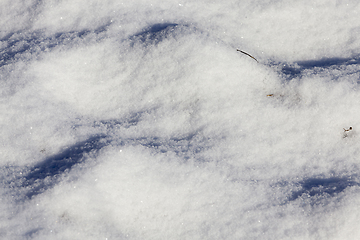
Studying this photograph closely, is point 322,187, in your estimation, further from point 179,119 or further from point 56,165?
point 56,165

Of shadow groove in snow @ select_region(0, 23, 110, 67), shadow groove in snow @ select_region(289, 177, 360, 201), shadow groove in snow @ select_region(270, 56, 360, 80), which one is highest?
shadow groove in snow @ select_region(0, 23, 110, 67)

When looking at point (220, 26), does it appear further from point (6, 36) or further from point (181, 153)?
point (6, 36)

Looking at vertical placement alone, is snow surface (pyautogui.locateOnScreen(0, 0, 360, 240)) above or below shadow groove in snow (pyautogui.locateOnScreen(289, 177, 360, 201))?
above

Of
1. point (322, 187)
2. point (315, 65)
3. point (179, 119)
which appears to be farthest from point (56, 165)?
point (315, 65)

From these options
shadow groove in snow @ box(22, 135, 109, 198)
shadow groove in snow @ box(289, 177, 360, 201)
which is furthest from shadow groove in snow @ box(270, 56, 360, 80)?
shadow groove in snow @ box(22, 135, 109, 198)

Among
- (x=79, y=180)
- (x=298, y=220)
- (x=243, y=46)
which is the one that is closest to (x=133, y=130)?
(x=79, y=180)

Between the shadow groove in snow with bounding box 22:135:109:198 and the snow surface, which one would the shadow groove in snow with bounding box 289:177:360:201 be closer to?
the snow surface

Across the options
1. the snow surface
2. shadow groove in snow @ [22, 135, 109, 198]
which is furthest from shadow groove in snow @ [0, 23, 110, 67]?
shadow groove in snow @ [22, 135, 109, 198]

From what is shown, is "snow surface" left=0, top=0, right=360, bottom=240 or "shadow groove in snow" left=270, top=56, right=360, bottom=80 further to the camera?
"shadow groove in snow" left=270, top=56, right=360, bottom=80
